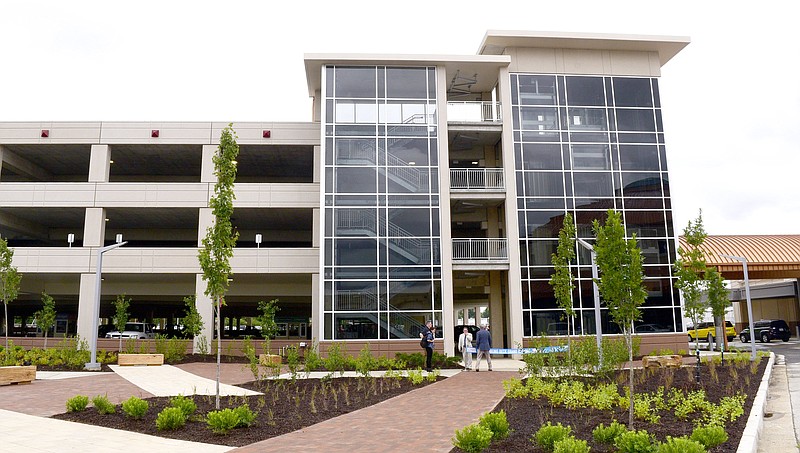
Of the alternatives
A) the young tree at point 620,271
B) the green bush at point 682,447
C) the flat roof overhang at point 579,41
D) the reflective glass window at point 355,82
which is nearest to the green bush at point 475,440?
the green bush at point 682,447

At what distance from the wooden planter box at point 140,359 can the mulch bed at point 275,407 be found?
821 centimetres

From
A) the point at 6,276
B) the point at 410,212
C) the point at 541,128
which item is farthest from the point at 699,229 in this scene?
the point at 6,276

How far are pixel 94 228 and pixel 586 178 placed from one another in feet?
80.7

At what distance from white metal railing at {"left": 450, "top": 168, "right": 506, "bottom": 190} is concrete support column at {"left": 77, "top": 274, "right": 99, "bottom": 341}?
18.4 metres

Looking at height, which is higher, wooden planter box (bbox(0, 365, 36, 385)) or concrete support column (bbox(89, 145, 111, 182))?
concrete support column (bbox(89, 145, 111, 182))

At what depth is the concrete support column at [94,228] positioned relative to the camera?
94.0 feet

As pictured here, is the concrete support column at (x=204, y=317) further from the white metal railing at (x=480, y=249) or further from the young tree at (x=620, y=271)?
the young tree at (x=620, y=271)

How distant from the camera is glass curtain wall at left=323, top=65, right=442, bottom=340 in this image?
25.4m

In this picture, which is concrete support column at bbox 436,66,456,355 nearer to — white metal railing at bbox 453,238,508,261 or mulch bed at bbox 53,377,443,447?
white metal railing at bbox 453,238,508,261

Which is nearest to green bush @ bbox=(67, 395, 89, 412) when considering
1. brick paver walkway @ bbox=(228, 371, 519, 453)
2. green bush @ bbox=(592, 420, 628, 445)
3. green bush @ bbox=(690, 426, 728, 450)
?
brick paver walkway @ bbox=(228, 371, 519, 453)

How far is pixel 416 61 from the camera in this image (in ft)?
91.0

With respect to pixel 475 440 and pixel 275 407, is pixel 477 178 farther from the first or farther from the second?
pixel 475 440

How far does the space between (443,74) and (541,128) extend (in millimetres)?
5537

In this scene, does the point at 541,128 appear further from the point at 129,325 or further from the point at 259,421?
the point at 129,325
